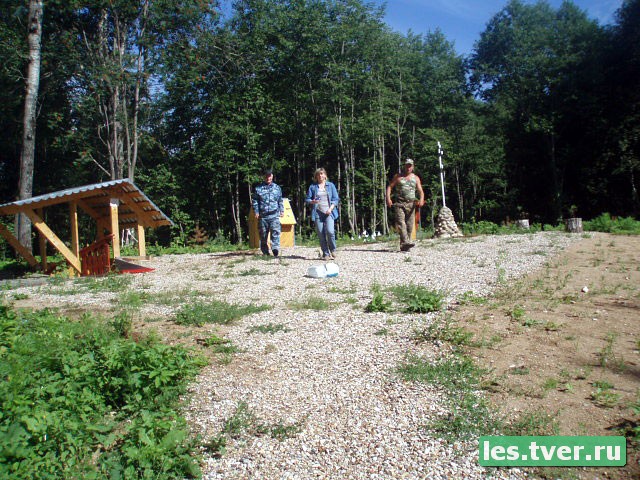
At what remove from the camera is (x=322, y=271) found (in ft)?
27.8

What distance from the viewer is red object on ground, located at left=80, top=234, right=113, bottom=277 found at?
10320 mm

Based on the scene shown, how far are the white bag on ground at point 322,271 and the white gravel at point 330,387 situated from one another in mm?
189

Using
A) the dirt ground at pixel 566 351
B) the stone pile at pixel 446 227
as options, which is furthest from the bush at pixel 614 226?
the dirt ground at pixel 566 351

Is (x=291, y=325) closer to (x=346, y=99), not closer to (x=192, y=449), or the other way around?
(x=192, y=449)

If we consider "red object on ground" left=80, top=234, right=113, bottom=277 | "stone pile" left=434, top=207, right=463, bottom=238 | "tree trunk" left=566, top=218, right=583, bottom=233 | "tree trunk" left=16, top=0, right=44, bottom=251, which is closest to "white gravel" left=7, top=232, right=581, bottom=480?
"red object on ground" left=80, top=234, right=113, bottom=277

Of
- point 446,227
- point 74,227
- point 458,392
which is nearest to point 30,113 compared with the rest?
point 74,227

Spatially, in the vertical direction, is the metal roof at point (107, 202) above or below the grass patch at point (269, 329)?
above

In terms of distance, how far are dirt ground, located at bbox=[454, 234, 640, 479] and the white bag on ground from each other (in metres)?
2.88

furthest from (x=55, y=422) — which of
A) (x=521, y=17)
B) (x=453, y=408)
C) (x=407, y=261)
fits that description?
(x=521, y=17)

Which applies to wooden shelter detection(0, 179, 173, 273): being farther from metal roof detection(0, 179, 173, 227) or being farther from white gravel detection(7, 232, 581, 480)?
white gravel detection(7, 232, 581, 480)

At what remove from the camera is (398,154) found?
102 feet

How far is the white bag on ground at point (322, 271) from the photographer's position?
8445 millimetres

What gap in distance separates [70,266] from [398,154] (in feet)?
76.1

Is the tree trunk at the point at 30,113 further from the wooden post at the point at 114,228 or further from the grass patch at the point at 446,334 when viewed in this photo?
the grass patch at the point at 446,334
